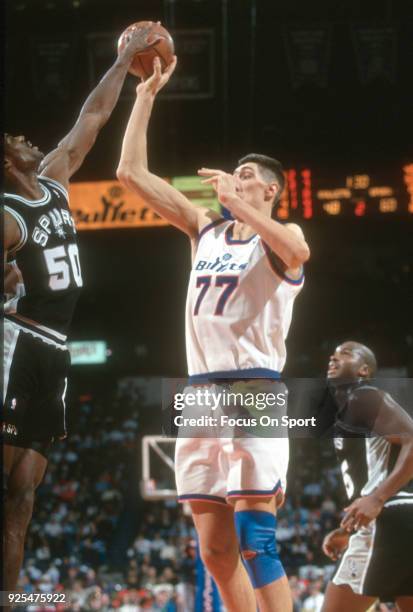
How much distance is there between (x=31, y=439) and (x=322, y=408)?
73.0 inches

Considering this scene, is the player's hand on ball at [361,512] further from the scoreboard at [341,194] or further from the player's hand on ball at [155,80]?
the scoreboard at [341,194]

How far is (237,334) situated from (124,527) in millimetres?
9645

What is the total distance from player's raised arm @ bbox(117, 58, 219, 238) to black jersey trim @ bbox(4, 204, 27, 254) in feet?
1.58

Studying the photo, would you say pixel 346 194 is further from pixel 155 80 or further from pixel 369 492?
pixel 155 80

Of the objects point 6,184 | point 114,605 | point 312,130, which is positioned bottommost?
point 114,605

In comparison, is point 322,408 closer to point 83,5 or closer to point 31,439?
point 31,439

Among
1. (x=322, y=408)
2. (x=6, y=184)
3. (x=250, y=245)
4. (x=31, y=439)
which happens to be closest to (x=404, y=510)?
(x=322, y=408)

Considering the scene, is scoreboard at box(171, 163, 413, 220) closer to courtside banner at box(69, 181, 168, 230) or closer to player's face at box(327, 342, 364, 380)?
courtside banner at box(69, 181, 168, 230)

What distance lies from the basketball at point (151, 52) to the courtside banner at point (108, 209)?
7.04 metres

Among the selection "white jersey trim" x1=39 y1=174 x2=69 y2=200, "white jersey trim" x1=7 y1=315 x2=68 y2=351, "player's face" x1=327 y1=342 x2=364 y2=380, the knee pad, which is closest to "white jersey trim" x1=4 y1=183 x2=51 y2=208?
Result: "white jersey trim" x1=39 y1=174 x2=69 y2=200

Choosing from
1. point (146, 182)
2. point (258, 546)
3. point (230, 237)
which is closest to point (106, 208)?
point (146, 182)

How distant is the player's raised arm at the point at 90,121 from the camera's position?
4.29 m

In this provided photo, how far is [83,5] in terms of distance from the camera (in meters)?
11.5

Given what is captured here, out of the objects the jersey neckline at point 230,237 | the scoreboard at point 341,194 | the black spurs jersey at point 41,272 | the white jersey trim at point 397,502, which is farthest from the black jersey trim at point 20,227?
the scoreboard at point 341,194
